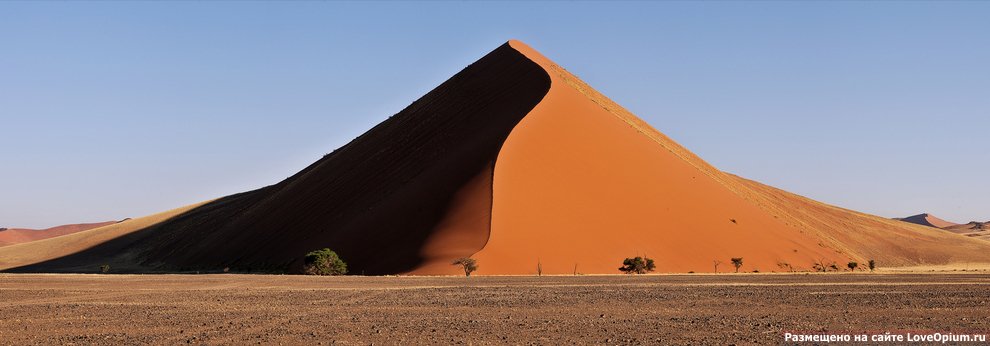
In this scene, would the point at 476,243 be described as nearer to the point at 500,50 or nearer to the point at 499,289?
the point at 499,289

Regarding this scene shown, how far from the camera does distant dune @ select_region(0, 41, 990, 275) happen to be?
46.7 m

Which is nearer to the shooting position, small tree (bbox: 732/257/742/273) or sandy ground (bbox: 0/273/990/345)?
sandy ground (bbox: 0/273/990/345)

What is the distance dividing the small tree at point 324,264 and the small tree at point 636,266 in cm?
1233

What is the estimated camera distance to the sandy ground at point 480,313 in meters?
15.7

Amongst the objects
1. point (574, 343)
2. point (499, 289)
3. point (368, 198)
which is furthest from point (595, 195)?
point (574, 343)

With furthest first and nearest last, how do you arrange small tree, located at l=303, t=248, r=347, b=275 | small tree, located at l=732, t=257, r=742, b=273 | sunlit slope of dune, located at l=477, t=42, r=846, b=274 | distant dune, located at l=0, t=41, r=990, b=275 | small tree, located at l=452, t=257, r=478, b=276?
1. small tree, located at l=732, t=257, r=742, b=273
2. distant dune, located at l=0, t=41, r=990, b=275
3. sunlit slope of dune, located at l=477, t=42, r=846, b=274
4. small tree, located at l=303, t=248, r=347, b=275
5. small tree, located at l=452, t=257, r=478, b=276

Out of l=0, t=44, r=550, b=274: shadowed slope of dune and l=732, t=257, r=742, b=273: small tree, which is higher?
l=0, t=44, r=550, b=274: shadowed slope of dune

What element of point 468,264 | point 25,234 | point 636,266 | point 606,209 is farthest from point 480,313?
point 25,234

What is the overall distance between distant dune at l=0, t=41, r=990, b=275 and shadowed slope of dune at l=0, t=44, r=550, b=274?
0.46ft

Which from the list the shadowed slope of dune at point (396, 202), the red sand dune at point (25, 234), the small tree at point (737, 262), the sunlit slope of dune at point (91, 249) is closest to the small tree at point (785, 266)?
the small tree at point (737, 262)

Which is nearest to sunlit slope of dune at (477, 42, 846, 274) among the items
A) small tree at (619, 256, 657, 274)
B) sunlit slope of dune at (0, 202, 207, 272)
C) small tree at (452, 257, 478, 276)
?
small tree at (452, 257, 478, 276)

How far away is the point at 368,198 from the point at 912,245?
1654 inches

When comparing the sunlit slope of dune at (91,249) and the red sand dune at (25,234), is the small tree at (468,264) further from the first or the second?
the red sand dune at (25,234)

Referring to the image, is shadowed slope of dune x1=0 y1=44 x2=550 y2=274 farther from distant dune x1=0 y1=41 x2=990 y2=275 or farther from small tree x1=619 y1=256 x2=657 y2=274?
small tree x1=619 y1=256 x2=657 y2=274
